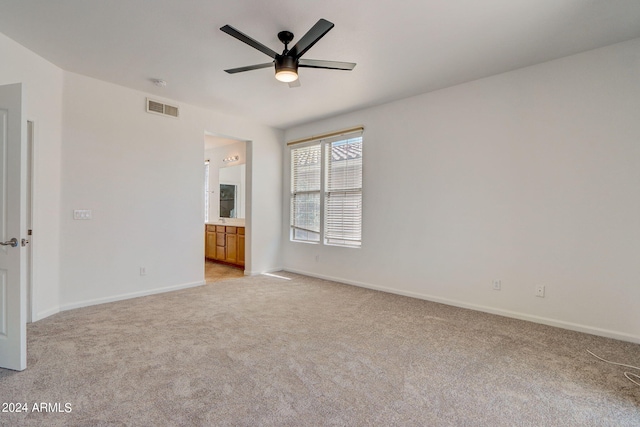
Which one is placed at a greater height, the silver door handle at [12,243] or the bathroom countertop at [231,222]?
the silver door handle at [12,243]

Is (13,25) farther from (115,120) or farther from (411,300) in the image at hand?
(411,300)

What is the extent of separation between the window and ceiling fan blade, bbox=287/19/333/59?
7.93ft

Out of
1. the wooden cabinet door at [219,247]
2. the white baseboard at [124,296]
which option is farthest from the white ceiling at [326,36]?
the wooden cabinet door at [219,247]

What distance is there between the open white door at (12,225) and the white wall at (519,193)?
3832mm

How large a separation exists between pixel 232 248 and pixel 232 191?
1375mm

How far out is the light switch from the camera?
359 centimetres

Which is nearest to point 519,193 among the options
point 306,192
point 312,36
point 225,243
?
point 312,36

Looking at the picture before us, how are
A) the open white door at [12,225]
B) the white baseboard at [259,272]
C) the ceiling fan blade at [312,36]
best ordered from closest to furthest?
the ceiling fan blade at [312,36]
the open white door at [12,225]
the white baseboard at [259,272]

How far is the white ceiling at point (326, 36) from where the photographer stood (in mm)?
2365

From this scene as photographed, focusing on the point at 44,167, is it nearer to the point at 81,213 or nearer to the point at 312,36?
the point at 81,213

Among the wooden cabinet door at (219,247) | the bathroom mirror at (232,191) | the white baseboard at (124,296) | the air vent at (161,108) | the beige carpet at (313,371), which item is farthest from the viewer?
the bathroom mirror at (232,191)

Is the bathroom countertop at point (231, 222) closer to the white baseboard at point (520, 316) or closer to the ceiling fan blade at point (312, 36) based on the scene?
the white baseboard at point (520, 316)

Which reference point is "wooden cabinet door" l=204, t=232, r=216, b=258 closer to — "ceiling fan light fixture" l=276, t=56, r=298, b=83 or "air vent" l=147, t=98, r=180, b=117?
"air vent" l=147, t=98, r=180, b=117

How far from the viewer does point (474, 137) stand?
371 cm
